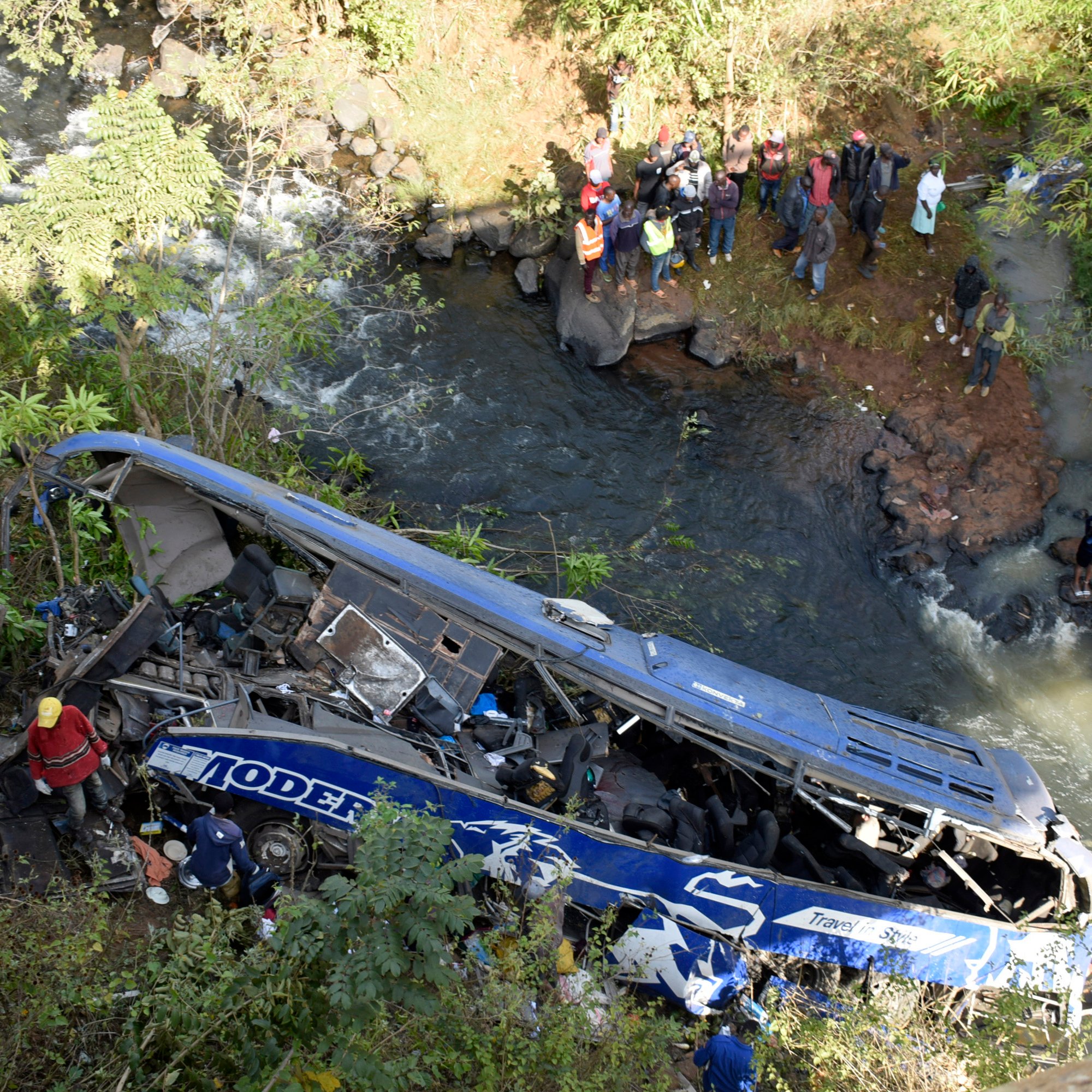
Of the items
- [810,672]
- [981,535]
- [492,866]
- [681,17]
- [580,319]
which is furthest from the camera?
Result: [681,17]

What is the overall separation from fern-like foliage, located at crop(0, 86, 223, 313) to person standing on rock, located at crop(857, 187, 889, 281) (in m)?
9.55

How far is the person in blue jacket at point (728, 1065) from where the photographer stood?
544 cm

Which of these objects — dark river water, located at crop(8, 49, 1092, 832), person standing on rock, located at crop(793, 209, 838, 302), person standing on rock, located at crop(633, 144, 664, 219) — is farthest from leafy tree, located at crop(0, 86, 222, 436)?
person standing on rock, located at crop(793, 209, 838, 302)

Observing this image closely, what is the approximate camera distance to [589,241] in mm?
13867

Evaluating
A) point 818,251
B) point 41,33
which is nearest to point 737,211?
point 818,251

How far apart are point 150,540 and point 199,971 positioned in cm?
401

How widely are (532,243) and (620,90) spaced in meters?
3.09

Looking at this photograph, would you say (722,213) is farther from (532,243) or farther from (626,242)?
(532,243)

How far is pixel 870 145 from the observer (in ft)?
48.1

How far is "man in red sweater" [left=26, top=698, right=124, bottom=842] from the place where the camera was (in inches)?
238

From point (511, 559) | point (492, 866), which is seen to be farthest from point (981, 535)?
point (492, 866)

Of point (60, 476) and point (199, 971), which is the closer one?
point (199, 971)

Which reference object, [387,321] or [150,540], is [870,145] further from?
[150,540]

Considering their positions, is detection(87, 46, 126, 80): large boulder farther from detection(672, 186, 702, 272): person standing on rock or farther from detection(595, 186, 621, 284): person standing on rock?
detection(672, 186, 702, 272): person standing on rock
